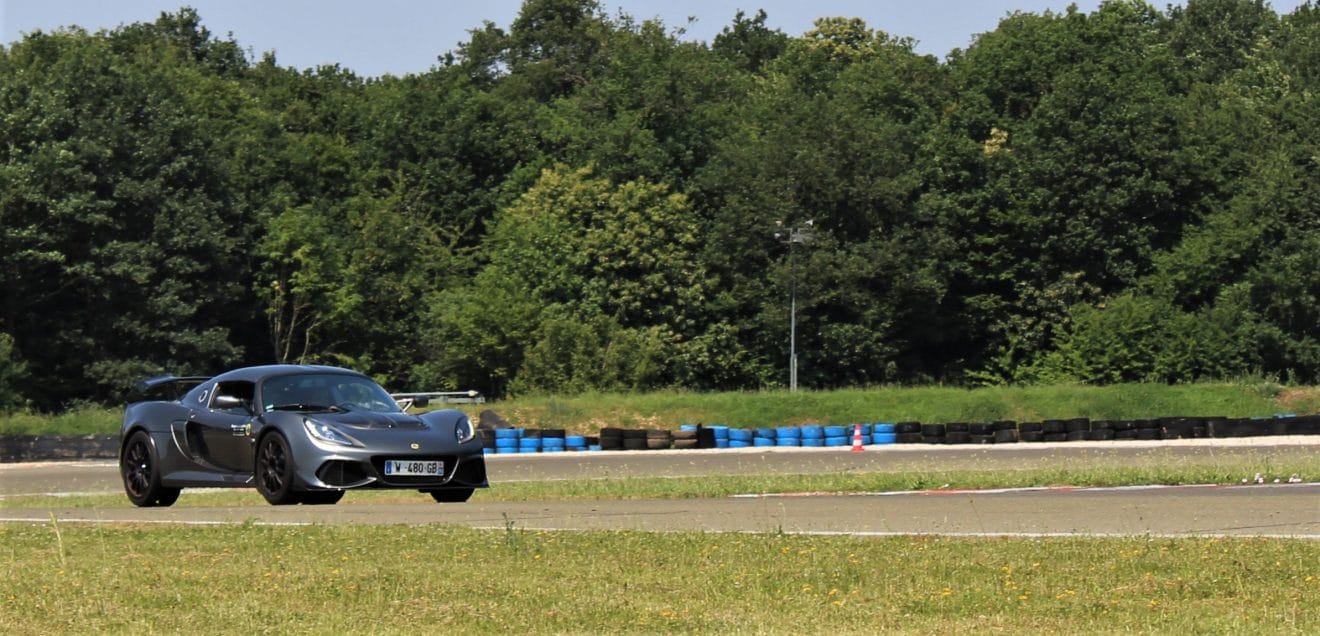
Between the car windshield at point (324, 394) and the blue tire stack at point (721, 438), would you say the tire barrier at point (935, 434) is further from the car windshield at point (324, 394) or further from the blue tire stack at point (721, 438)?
the car windshield at point (324, 394)

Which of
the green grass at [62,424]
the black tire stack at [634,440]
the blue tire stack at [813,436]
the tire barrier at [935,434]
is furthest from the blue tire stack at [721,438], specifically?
the green grass at [62,424]

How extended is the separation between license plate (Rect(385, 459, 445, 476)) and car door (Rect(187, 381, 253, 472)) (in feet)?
4.12

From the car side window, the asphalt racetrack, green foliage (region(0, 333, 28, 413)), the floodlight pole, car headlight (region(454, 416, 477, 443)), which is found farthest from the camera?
the floodlight pole

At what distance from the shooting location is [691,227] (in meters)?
68.6

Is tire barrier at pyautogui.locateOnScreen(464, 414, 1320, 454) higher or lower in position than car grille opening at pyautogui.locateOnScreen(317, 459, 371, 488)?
lower

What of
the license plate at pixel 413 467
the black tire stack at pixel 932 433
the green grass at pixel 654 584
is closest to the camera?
the green grass at pixel 654 584

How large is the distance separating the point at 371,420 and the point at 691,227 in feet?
178

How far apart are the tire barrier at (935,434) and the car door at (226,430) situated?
22.2 metres

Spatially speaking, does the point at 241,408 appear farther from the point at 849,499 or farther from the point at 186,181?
the point at 186,181

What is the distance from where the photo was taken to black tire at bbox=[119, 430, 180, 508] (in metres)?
15.6

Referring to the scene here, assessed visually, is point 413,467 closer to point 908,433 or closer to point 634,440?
point 634,440

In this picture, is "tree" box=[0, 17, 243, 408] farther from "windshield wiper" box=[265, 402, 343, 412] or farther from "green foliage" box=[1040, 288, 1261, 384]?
"windshield wiper" box=[265, 402, 343, 412]

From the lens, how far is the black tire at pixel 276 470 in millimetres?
14461

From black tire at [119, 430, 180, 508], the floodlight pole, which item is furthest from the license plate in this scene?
the floodlight pole
